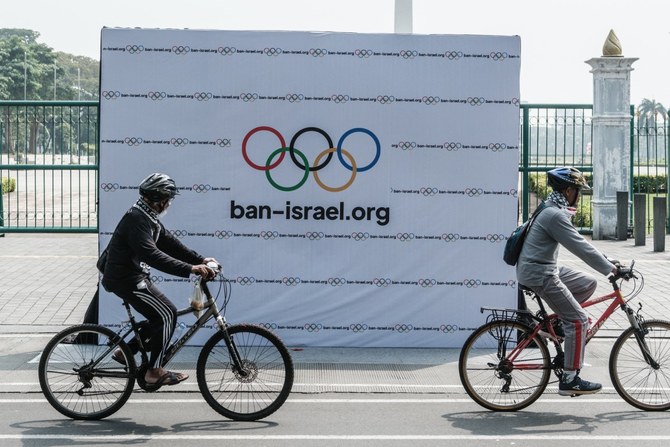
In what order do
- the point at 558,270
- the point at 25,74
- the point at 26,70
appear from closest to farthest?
the point at 558,270
the point at 25,74
the point at 26,70

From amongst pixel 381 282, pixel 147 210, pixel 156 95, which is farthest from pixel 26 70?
pixel 147 210

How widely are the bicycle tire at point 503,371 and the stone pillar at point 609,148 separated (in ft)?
45.3

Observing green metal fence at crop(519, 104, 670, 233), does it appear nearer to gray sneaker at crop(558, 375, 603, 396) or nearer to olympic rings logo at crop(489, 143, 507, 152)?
olympic rings logo at crop(489, 143, 507, 152)

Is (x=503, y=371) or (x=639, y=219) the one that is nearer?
(x=503, y=371)

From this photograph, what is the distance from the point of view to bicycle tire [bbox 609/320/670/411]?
27.8 feet

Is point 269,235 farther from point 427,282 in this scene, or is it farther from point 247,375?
point 247,375

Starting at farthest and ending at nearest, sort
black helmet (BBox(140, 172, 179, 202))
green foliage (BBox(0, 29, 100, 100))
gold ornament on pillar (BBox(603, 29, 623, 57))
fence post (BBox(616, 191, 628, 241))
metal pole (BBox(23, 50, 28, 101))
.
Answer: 1. green foliage (BBox(0, 29, 100, 100))
2. metal pole (BBox(23, 50, 28, 101))
3. gold ornament on pillar (BBox(603, 29, 623, 57))
4. fence post (BBox(616, 191, 628, 241))
5. black helmet (BBox(140, 172, 179, 202))

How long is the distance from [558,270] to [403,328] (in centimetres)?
283

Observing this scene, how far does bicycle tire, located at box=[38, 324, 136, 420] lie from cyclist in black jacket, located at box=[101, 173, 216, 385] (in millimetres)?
196

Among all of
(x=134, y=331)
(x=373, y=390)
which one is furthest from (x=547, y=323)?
(x=134, y=331)

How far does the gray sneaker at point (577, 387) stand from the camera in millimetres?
8336

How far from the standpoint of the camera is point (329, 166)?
36.5ft

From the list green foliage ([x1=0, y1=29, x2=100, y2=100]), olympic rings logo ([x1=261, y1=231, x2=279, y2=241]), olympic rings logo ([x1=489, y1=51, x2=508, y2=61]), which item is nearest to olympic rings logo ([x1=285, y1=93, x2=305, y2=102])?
olympic rings logo ([x1=261, y1=231, x2=279, y2=241])

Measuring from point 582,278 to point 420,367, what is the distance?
214cm
